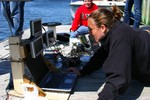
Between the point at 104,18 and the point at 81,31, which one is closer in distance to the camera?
the point at 104,18

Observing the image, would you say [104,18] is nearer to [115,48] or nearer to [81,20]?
[115,48]

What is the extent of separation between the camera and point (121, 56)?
304cm

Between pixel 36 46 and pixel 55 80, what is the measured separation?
62cm

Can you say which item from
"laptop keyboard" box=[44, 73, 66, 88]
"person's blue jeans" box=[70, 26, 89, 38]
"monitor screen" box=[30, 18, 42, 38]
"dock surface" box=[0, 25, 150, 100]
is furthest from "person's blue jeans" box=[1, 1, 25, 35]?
"monitor screen" box=[30, 18, 42, 38]

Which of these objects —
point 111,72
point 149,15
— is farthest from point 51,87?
point 149,15

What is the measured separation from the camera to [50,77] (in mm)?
4125

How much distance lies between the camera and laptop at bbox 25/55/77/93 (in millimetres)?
3705

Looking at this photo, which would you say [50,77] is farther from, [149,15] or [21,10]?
[149,15]

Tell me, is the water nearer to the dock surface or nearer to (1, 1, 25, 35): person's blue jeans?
(1, 1, 25, 35): person's blue jeans

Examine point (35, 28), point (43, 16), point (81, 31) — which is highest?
point (35, 28)

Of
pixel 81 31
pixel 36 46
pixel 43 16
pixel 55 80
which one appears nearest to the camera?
pixel 36 46

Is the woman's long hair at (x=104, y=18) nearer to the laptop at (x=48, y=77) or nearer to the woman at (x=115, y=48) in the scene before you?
the woman at (x=115, y=48)

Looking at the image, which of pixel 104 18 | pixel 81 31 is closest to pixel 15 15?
pixel 81 31

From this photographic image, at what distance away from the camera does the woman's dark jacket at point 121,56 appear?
3.03m
